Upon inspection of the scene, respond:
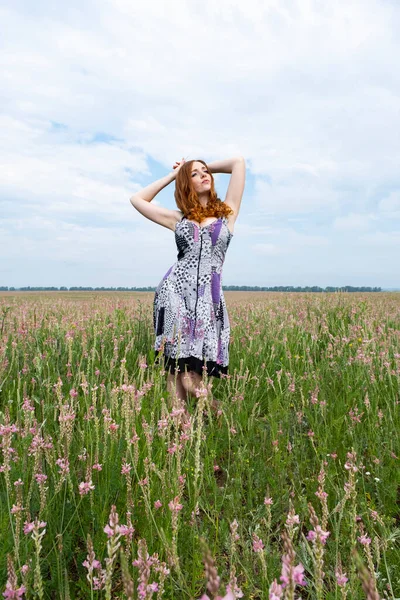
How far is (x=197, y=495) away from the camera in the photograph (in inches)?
78.2

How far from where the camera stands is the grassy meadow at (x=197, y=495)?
1.43 meters

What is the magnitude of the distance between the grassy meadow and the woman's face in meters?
1.78

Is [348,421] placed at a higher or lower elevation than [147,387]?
lower

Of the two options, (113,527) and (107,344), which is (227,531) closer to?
(113,527)

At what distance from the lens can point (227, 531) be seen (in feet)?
7.38

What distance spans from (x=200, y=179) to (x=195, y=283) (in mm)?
981

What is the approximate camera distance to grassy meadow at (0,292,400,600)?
143 cm

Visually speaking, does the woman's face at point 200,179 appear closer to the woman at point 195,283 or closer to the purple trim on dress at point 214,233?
the woman at point 195,283

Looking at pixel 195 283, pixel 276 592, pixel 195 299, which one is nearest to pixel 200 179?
pixel 195 283

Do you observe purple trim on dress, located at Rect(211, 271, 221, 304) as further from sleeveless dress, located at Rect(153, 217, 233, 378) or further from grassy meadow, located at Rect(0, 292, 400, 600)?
grassy meadow, located at Rect(0, 292, 400, 600)

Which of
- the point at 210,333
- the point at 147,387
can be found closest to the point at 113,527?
the point at 147,387

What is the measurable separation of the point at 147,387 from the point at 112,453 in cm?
54

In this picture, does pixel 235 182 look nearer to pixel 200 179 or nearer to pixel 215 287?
pixel 200 179

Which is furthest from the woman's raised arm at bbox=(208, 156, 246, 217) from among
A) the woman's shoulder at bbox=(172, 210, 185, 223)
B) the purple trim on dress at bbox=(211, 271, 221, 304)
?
the purple trim on dress at bbox=(211, 271, 221, 304)
